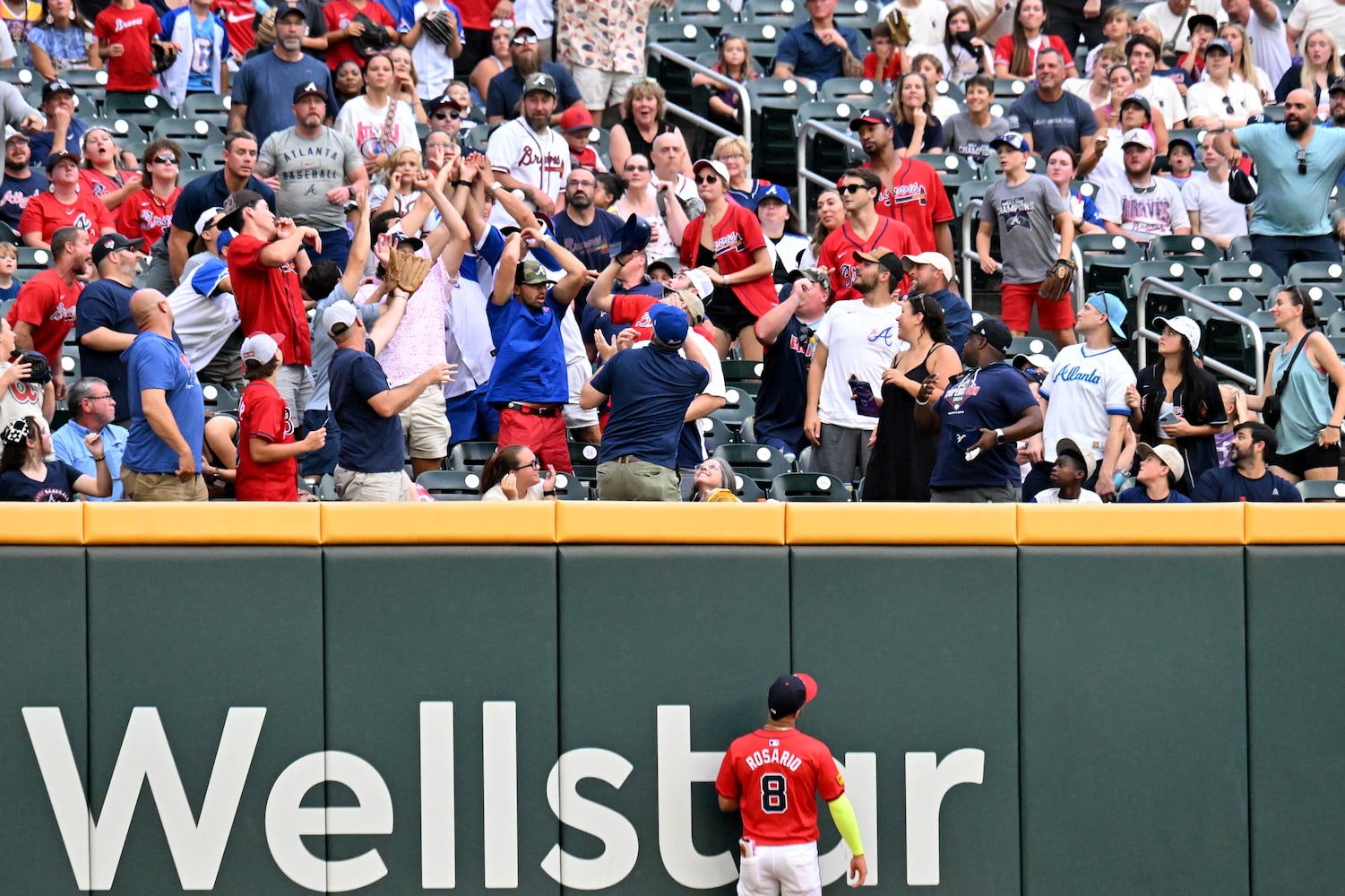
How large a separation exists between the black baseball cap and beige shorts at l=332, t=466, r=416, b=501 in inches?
92.0

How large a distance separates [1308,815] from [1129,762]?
800 mm

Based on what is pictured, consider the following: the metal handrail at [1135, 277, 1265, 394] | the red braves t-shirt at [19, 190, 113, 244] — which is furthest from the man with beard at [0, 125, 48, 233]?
the metal handrail at [1135, 277, 1265, 394]

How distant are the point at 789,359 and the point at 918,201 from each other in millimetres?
2293

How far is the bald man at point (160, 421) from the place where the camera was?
878cm

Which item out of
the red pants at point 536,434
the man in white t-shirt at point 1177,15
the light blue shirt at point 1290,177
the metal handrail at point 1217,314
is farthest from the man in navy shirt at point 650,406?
the man in white t-shirt at point 1177,15

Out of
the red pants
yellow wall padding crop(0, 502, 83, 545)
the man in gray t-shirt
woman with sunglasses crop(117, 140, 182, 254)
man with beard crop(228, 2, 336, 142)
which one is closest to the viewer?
yellow wall padding crop(0, 502, 83, 545)

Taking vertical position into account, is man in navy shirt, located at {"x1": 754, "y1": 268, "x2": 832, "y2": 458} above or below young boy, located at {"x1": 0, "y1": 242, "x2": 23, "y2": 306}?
below

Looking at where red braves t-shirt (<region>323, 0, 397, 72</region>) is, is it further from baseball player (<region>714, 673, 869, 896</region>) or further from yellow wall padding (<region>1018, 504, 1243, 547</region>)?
baseball player (<region>714, 673, 869, 896</region>)

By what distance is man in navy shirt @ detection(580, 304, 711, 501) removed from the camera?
928cm

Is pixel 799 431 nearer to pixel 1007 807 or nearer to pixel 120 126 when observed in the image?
pixel 1007 807

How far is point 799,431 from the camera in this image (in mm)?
11492

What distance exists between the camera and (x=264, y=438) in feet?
28.7

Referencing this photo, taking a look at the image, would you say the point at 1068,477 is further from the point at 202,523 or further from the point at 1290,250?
the point at 1290,250

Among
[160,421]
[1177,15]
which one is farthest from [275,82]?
[1177,15]
